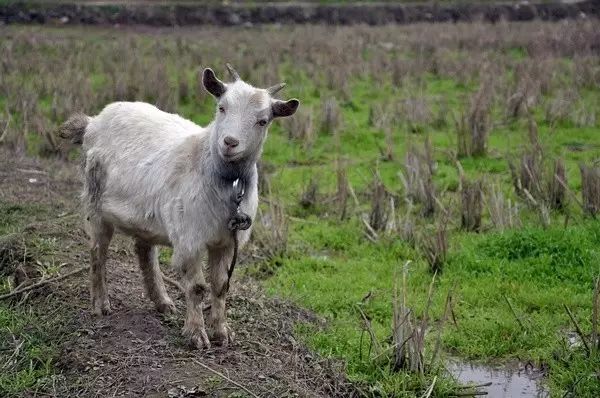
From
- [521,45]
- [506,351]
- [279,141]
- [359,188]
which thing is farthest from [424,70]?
[506,351]

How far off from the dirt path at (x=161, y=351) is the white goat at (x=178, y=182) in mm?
200

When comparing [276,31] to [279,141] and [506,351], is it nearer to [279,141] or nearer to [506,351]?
[279,141]

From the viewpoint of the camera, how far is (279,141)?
13000 millimetres

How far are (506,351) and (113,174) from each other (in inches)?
131

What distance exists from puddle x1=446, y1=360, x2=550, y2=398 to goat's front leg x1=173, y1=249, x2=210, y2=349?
75.9 inches

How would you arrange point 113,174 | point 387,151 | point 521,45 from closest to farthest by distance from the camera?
point 113,174 → point 387,151 → point 521,45

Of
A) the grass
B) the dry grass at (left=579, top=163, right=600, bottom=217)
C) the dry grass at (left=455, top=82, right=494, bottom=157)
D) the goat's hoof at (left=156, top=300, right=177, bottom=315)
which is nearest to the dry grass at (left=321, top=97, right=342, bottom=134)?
the dry grass at (left=455, top=82, right=494, bottom=157)

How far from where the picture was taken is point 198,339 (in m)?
5.45

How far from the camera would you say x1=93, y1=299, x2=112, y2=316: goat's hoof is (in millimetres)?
6035

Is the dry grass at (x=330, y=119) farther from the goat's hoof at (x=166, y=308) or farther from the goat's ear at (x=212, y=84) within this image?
the goat's ear at (x=212, y=84)

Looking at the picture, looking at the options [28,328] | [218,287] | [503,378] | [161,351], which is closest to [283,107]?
[218,287]

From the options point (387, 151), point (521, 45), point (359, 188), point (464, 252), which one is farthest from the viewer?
point (521, 45)

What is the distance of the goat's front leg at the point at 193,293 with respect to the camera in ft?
17.5

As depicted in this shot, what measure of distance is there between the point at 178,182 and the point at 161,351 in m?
1.13
